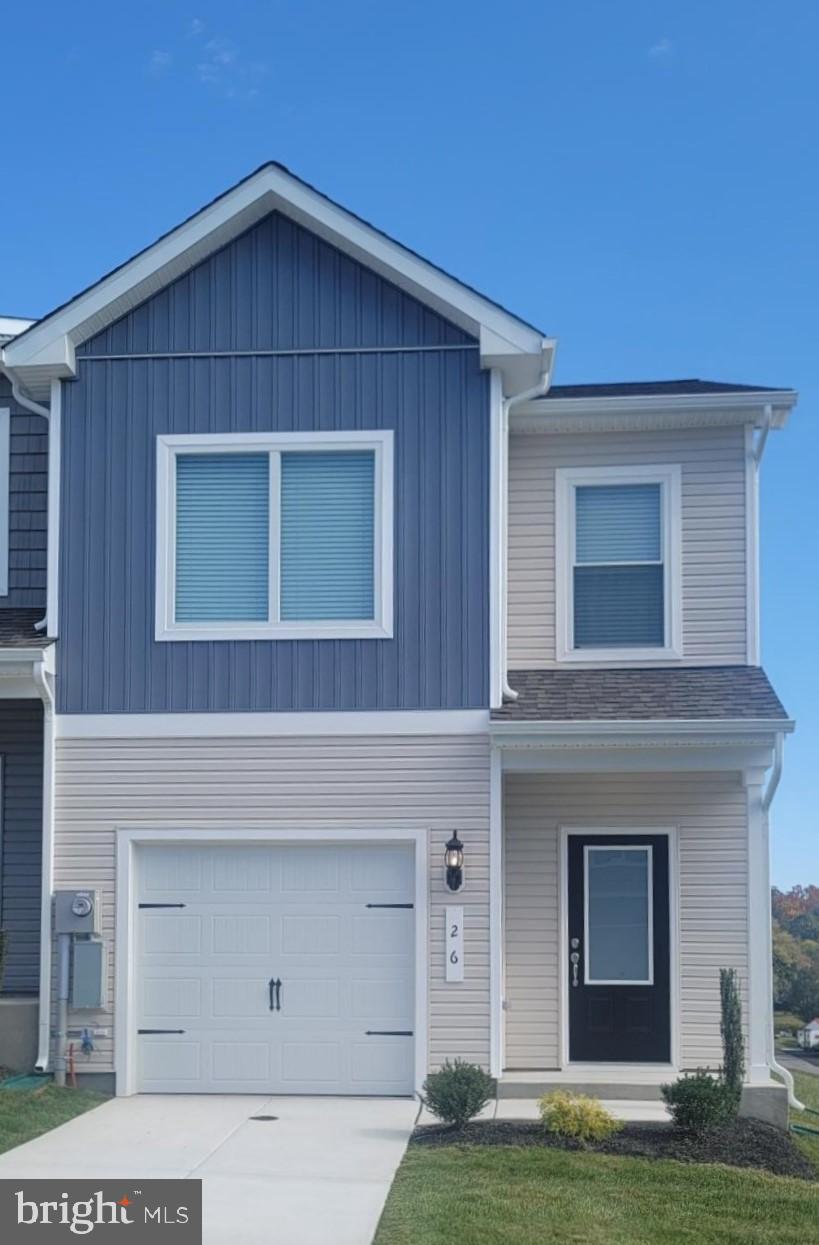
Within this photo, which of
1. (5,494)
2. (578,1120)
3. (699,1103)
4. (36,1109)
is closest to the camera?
(578,1120)

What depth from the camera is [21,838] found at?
566 inches

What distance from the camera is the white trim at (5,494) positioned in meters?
14.4

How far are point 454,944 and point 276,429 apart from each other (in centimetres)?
442

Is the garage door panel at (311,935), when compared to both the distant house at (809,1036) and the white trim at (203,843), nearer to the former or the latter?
the white trim at (203,843)

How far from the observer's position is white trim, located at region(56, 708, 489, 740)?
12719 mm

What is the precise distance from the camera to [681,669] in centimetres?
1391

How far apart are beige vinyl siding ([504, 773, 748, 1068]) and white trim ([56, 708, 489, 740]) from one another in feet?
4.83

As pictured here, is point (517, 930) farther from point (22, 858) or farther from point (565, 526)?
point (22, 858)

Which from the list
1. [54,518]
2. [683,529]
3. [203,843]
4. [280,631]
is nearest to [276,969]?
[203,843]

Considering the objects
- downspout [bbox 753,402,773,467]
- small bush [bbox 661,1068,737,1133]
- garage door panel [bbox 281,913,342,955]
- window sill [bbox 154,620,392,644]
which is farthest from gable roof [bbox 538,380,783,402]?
small bush [bbox 661,1068,737,1133]

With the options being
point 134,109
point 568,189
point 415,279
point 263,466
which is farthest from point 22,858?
point 568,189

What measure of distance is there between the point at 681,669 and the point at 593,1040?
3.30 metres

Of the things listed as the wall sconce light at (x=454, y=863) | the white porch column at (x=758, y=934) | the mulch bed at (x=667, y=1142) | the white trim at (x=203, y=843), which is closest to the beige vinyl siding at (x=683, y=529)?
the white porch column at (x=758, y=934)

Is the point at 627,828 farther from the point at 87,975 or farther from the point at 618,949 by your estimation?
the point at 87,975
